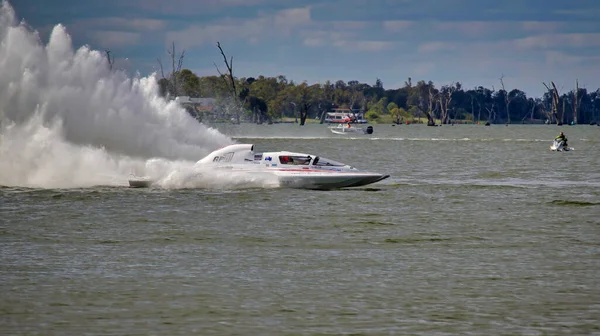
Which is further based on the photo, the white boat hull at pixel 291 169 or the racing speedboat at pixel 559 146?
the racing speedboat at pixel 559 146

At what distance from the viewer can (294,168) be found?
142 ft

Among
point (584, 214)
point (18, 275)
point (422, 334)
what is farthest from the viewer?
point (584, 214)

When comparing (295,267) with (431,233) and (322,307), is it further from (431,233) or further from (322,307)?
(431,233)

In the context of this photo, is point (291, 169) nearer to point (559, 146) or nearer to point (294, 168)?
point (294, 168)

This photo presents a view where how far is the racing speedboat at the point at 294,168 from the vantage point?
1695 inches

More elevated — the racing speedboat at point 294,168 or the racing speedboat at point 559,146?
the racing speedboat at point 294,168

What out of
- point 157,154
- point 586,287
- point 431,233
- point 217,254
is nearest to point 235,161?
point 157,154

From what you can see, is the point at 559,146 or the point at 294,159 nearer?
the point at 294,159

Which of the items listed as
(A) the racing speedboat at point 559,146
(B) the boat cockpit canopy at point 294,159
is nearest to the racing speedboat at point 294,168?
(B) the boat cockpit canopy at point 294,159

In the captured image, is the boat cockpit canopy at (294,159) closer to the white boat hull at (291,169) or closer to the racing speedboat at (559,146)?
the white boat hull at (291,169)

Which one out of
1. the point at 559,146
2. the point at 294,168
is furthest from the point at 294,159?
the point at 559,146

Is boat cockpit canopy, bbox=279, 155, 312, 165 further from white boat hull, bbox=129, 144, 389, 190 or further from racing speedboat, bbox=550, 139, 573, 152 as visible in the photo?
racing speedboat, bbox=550, 139, 573, 152

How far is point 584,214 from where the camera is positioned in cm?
3644

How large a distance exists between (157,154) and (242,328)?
36.6 meters
